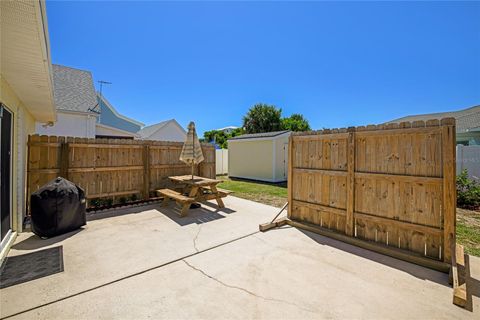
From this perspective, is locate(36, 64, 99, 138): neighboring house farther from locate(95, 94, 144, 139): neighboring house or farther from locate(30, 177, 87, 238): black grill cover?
locate(30, 177, 87, 238): black grill cover

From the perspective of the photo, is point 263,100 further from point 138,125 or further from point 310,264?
point 310,264

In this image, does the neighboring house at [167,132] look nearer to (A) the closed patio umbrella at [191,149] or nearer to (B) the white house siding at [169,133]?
(B) the white house siding at [169,133]

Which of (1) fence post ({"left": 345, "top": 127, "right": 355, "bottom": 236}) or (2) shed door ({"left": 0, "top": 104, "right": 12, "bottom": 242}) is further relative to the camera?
(1) fence post ({"left": 345, "top": 127, "right": 355, "bottom": 236})

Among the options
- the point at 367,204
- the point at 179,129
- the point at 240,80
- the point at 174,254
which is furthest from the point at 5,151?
the point at 179,129

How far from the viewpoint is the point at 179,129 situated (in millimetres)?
20219

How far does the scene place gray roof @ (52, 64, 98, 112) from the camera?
9391 mm

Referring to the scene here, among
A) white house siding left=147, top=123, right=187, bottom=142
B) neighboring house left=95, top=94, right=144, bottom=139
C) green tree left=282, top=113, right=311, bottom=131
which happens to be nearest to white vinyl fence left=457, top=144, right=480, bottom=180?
neighboring house left=95, top=94, right=144, bottom=139

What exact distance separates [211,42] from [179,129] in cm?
1238

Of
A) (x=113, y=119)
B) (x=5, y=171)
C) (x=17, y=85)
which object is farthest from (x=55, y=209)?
(x=113, y=119)

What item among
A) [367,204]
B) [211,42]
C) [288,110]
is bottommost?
[367,204]

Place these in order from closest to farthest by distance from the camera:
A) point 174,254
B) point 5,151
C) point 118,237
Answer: point 174,254
point 5,151
point 118,237

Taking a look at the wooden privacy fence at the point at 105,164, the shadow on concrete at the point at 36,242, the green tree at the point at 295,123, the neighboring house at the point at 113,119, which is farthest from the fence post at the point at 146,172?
the green tree at the point at 295,123

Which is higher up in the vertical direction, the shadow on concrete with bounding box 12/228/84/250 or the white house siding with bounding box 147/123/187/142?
the white house siding with bounding box 147/123/187/142

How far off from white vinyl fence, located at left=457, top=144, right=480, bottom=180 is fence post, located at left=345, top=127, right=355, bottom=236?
7.47 meters
